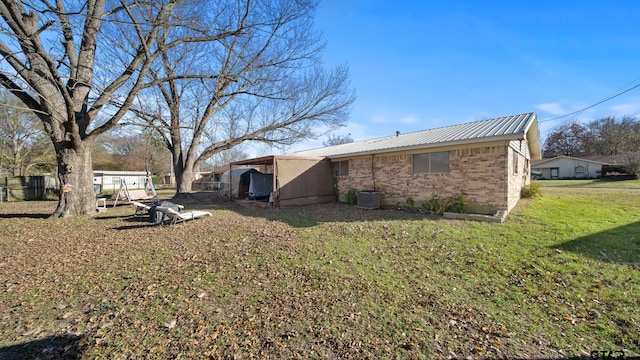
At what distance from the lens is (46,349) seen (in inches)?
94.7

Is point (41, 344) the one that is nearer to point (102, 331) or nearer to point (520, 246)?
point (102, 331)

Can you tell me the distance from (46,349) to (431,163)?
9.61 m

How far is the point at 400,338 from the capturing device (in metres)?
2.58

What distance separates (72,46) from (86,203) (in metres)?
5.00

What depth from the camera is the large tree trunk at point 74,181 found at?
8016 mm

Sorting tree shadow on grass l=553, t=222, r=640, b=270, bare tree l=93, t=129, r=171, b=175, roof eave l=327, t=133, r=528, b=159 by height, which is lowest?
tree shadow on grass l=553, t=222, r=640, b=270

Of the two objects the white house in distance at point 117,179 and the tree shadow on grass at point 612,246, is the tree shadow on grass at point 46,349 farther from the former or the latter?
the white house in distance at point 117,179

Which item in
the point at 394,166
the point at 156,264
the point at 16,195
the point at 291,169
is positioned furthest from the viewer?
the point at 16,195

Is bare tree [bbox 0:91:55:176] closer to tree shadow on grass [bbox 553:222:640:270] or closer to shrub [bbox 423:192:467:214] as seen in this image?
shrub [bbox 423:192:467:214]

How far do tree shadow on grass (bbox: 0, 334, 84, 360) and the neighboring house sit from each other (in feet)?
141

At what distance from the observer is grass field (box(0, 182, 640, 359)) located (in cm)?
251

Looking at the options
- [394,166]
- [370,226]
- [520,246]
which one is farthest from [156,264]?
[394,166]

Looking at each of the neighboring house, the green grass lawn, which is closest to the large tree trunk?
the green grass lawn

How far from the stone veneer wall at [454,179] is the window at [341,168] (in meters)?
0.94
